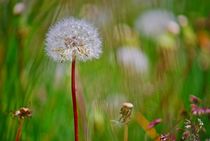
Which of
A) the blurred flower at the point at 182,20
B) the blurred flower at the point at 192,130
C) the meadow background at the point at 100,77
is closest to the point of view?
the blurred flower at the point at 192,130

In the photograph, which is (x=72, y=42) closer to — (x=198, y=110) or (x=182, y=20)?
(x=198, y=110)

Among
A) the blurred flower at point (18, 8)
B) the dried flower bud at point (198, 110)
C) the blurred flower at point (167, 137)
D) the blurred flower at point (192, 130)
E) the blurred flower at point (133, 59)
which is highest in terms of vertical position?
the blurred flower at point (18, 8)

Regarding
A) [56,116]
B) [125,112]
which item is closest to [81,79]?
[56,116]

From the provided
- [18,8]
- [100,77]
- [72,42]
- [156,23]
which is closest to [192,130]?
[72,42]

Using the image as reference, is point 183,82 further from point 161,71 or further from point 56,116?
point 56,116

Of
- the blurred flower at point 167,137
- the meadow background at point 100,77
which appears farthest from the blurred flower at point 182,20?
the blurred flower at point 167,137

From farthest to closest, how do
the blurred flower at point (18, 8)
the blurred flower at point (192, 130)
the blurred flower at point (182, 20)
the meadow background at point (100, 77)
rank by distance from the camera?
1. the blurred flower at point (182, 20)
2. the blurred flower at point (18, 8)
3. the meadow background at point (100, 77)
4. the blurred flower at point (192, 130)

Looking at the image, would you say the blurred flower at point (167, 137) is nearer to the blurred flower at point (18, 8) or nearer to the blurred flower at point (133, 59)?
the blurred flower at point (133, 59)
